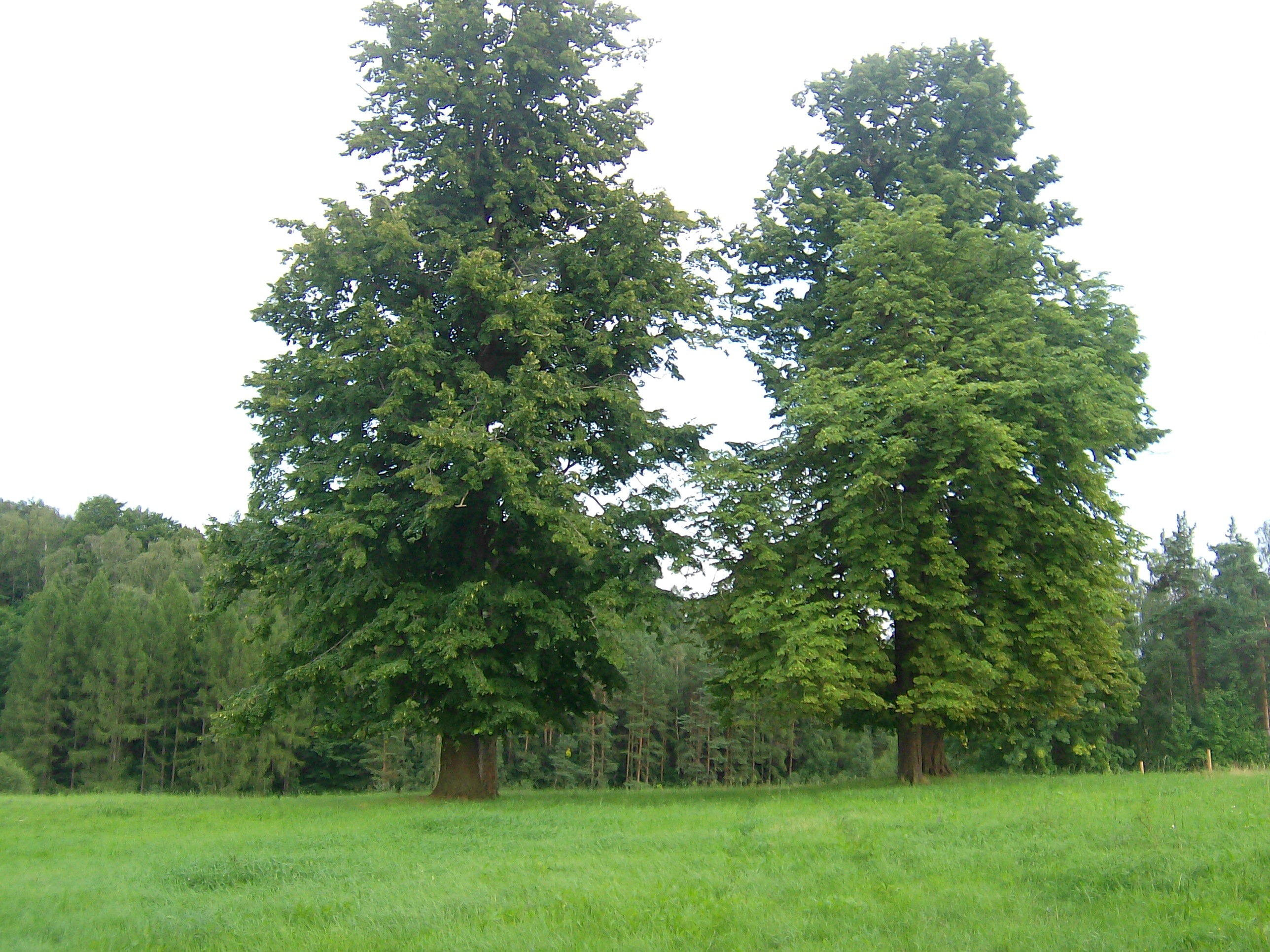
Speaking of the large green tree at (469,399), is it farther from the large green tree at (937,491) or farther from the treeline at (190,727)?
the treeline at (190,727)

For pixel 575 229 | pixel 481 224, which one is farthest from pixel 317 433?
pixel 575 229

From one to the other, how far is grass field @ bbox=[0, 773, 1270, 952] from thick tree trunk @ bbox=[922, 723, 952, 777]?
6.07 metres

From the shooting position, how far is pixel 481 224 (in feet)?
63.9

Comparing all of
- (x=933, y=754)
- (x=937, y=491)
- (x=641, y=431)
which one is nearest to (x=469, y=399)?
(x=641, y=431)

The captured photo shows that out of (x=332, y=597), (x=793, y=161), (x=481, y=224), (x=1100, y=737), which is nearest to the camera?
(x=332, y=597)

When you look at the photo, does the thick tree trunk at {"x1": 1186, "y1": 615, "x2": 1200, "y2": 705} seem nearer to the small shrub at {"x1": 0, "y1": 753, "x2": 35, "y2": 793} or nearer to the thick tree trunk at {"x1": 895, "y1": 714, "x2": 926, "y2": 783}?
the thick tree trunk at {"x1": 895, "y1": 714, "x2": 926, "y2": 783}

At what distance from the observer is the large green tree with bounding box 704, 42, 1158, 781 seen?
16.7m

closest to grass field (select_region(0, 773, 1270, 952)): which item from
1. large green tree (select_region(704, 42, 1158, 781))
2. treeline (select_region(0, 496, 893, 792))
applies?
large green tree (select_region(704, 42, 1158, 781))

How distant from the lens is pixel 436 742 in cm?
4334

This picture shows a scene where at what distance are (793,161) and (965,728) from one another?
13.8 metres

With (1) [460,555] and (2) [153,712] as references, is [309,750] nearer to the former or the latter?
(2) [153,712]

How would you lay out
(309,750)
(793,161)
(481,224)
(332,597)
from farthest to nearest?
(309,750) → (793,161) → (481,224) → (332,597)

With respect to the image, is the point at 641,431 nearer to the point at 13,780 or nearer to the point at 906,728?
the point at 906,728

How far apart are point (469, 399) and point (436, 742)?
97.8 ft
